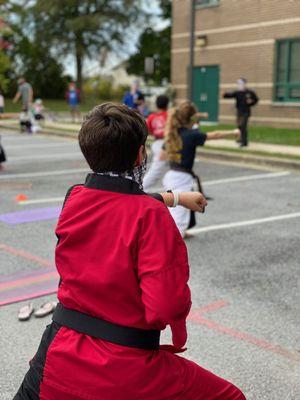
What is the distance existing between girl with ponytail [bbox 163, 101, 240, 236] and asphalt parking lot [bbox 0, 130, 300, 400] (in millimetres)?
384

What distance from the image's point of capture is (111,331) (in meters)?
2.00

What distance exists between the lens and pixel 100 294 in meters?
2.02

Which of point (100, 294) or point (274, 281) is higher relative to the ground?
point (100, 294)

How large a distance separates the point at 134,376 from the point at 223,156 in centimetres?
1222

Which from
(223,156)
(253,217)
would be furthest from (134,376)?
(223,156)

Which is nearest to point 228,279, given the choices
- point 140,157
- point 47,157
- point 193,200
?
point 193,200

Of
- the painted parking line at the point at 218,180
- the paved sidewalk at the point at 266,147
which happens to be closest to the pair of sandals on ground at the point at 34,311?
the painted parking line at the point at 218,180

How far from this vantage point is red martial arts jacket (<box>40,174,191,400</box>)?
6.35 ft

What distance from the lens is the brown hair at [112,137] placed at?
6.61 feet

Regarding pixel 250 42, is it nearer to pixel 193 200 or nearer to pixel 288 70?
pixel 288 70

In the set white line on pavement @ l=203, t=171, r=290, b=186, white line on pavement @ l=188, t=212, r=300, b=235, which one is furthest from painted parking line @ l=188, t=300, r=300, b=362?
white line on pavement @ l=203, t=171, r=290, b=186

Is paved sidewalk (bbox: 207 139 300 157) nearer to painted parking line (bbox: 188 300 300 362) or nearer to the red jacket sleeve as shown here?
painted parking line (bbox: 188 300 300 362)

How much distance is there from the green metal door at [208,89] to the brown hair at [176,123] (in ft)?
58.6

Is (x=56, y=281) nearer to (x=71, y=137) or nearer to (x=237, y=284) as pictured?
(x=237, y=284)
